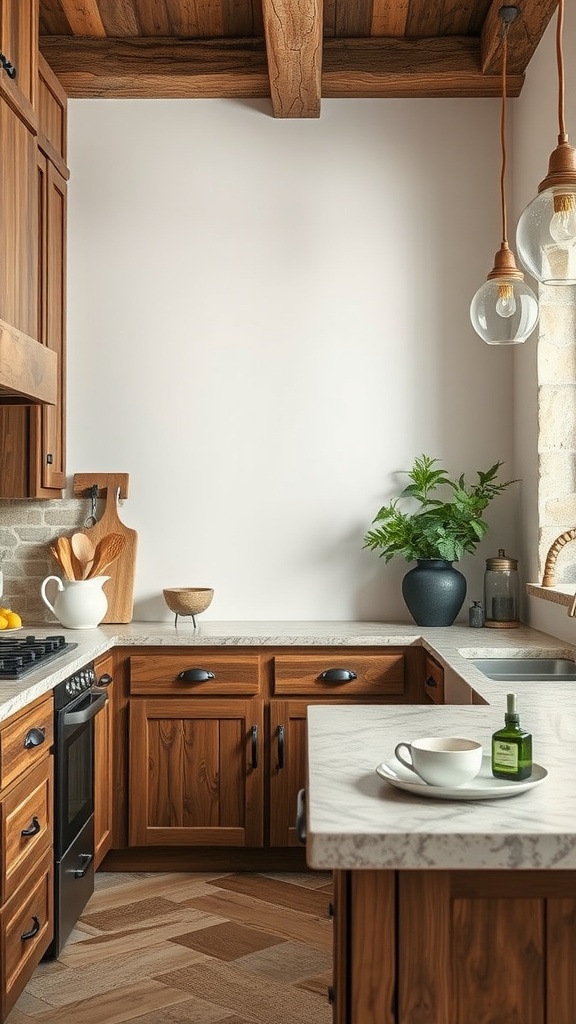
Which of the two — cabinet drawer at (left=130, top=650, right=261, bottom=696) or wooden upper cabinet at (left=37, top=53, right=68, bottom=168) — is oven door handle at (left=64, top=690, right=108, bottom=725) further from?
wooden upper cabinet at (left=37, top=53, right=68, bottom=168)

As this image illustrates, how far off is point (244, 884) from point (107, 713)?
0.78 metres

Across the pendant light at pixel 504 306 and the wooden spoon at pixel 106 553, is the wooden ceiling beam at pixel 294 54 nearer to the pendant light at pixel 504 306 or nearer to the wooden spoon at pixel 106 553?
the pendant light at pixel 504 306

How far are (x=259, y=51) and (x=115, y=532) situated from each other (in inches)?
79.9

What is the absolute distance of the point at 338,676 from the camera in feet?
11.9

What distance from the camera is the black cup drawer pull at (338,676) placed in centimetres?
363

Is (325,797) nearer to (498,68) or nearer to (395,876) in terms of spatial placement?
(395,876)

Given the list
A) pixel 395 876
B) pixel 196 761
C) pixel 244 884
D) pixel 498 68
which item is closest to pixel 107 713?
pixel 196 761

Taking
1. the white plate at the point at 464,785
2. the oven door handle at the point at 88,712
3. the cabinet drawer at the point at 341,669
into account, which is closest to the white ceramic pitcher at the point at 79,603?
the oven door handle at the point at 88,712

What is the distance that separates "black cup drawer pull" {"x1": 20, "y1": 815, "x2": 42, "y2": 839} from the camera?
101 inches

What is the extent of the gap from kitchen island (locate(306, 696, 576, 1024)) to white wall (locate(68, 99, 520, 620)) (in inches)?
111

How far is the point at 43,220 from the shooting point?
3832 mm

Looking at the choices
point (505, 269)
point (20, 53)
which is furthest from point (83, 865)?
point (20, 53)

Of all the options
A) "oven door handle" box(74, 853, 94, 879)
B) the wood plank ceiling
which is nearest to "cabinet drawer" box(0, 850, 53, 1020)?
"oven door handle" box(74, 853, 94, 879)

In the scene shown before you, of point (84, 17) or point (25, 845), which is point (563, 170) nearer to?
point (25, 845)
